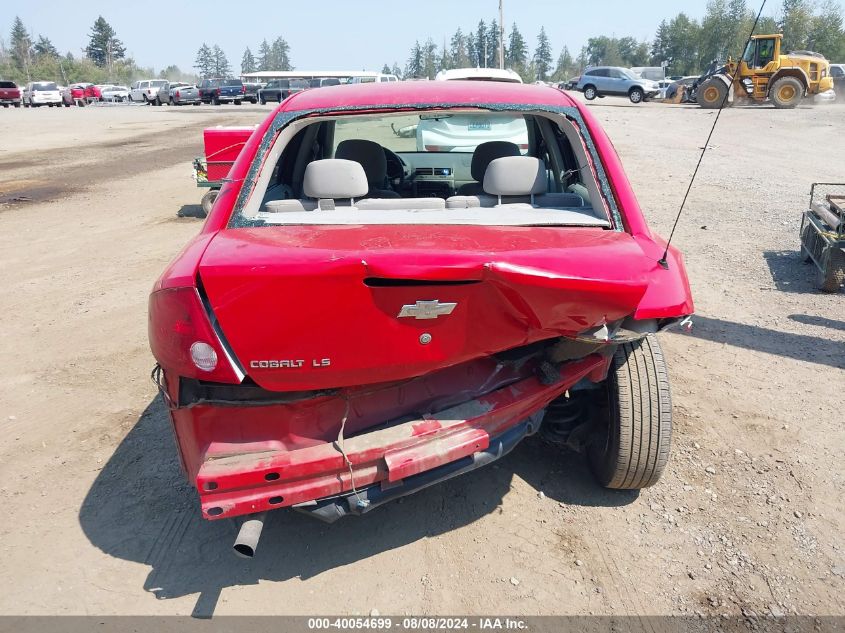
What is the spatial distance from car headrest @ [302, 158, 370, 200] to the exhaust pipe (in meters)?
1.51

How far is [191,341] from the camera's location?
2256 mm

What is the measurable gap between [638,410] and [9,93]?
54470 millimetres

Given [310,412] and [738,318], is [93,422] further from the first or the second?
[738,318]

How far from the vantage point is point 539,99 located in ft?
10.9

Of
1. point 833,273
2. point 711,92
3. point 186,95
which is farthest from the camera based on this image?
point 186,95

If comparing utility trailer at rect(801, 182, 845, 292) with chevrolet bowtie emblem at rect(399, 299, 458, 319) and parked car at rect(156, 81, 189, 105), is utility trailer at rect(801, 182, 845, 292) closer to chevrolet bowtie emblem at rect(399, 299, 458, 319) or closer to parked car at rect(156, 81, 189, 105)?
chevrolet bowtie emblem at rect(399, 299, 458, 319)

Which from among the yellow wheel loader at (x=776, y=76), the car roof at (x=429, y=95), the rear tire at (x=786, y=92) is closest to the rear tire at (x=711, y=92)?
the yellow wheel loader at (x=776, y=76)

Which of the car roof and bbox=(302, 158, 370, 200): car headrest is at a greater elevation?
the car roof

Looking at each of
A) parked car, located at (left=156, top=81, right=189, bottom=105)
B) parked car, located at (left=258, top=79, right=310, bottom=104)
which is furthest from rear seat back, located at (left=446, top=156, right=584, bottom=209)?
parked car, located at (left=156, top=81, right=189, bottom=105)

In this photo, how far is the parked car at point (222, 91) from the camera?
147ft

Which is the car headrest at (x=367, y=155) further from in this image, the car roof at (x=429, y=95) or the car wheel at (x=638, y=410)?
the car wheel at (x=638, y=410)

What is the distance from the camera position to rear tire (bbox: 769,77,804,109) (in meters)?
26.6

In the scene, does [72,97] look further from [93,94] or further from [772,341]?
[772,341]

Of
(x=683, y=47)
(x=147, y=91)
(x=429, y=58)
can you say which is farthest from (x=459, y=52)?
(x=147, y=91)
